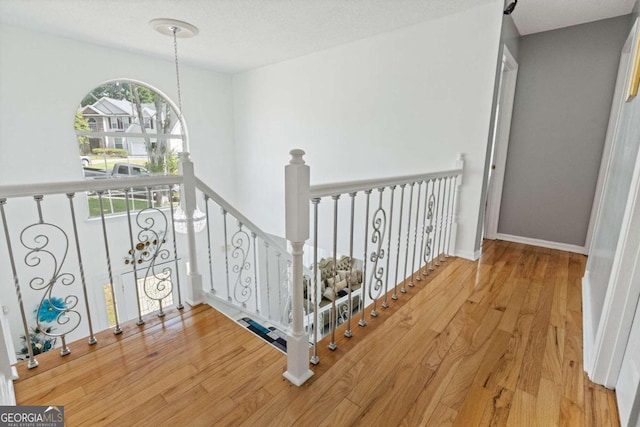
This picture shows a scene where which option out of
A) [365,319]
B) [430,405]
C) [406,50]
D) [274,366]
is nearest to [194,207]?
[274,366]

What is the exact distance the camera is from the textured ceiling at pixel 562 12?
2.60 meters

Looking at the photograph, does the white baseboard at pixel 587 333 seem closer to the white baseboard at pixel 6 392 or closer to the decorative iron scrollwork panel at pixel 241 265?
the decorative iron scrollwork panel at pixel 241 265

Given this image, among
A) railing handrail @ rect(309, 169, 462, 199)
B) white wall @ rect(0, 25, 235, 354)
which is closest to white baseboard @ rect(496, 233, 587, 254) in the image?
railing handrail @ rect(309, 169, 462, 199)

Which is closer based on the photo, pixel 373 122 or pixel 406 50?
pixel 406 50

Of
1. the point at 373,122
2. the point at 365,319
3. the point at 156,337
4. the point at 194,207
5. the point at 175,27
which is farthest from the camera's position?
the point at 373,122

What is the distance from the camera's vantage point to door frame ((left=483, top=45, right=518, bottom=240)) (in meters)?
3.35

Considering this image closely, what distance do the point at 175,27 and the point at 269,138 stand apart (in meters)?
2.07

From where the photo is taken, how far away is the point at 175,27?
120 inches

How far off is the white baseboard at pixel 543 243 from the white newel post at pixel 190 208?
347 centimetres

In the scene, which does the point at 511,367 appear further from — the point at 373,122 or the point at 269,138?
the point at 269,138

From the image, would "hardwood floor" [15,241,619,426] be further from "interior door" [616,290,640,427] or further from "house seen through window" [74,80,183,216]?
"house seen through window" [74,80,183,216]

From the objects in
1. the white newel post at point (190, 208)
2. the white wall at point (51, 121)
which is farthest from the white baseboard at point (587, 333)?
the white wall at point (51, 121)

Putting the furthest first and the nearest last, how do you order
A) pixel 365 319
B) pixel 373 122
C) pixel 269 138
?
1. pixel 269 138
2. pixel 373 122
3. pixel 365 319

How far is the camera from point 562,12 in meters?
2.76
